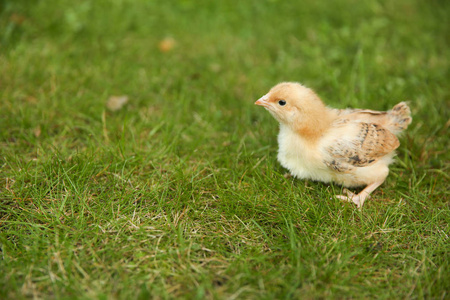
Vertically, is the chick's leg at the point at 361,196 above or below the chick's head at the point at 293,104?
below

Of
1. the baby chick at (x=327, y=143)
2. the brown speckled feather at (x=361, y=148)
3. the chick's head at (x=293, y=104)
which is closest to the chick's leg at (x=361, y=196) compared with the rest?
the baby chick at (x=327, y=143)

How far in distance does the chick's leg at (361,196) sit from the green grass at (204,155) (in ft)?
0.25

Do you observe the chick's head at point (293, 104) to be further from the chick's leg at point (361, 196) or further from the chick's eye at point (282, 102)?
the chick's leg at point (361, 196)

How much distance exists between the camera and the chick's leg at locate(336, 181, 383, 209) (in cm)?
337

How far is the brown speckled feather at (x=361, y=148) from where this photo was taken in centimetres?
332

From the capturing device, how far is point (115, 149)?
12.1 ft

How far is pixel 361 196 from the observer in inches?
136

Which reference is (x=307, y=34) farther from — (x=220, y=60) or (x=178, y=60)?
(x=178, y=60)

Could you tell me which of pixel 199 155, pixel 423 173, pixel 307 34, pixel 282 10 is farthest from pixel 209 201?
pixel 282 10

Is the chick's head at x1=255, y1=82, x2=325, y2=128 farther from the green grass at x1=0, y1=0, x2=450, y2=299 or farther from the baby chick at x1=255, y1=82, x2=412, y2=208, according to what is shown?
the green grass at x1=0, y1=0, x2=450, y2=299

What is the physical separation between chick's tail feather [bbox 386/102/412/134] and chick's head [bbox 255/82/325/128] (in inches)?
30.5

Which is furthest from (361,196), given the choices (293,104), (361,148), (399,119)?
(293,104)

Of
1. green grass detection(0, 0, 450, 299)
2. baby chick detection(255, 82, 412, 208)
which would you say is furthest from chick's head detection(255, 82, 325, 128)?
A: green grass detection(0, 0, 450, 299)

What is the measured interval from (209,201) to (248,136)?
109 cm
